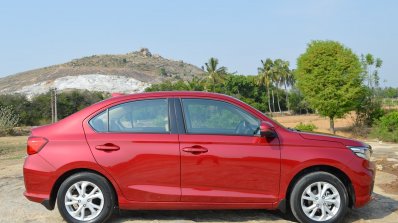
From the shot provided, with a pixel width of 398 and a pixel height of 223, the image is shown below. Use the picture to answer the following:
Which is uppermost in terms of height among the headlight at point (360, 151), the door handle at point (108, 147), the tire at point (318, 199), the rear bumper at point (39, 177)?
the door handle at point (108, 147)

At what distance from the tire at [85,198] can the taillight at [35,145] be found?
0.51 m

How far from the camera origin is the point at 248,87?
8494 centimetres

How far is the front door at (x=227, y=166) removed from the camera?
17.3 feet

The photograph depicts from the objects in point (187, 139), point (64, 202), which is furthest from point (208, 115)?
point (64, 202)

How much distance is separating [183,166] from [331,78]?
28.2 m

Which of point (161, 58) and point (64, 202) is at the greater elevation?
point (161, 58)

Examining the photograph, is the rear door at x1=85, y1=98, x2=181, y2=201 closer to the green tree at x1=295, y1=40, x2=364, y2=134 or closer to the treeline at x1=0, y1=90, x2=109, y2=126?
the green tree at x1=295, y1=40, x2=364, y2=134

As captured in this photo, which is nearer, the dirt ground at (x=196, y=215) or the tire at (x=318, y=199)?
the tire at (x=318, y=199)

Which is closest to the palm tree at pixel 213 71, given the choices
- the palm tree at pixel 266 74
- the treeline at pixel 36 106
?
the palm tree at pixel 266 74

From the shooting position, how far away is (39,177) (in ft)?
17.4

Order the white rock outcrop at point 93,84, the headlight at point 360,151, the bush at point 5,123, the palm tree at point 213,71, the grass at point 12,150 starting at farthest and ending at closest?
the white rock outcrop at point 93,84, the palm tree at point 213,71, the bush at point 5,123, the grass at point 12,150, the headlight at point 360,151

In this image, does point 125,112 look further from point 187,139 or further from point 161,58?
point 161,58

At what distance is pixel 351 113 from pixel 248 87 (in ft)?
170

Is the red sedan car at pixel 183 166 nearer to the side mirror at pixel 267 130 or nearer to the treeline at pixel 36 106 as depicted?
the side mirror at pixel 267 130
